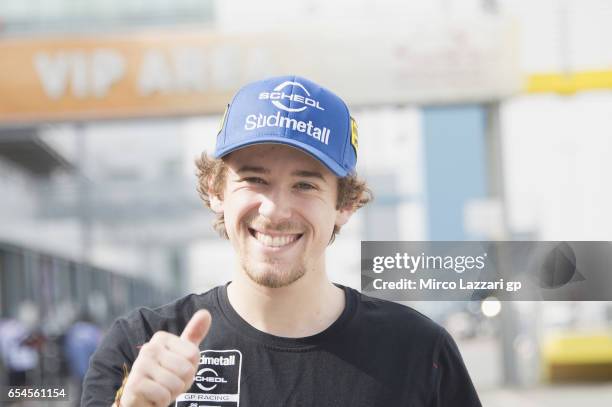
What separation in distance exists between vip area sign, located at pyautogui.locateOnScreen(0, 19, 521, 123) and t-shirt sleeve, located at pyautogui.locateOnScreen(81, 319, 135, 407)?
14.2 ft

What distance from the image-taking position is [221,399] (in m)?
1.50

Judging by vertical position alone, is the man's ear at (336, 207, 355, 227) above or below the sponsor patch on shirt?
above

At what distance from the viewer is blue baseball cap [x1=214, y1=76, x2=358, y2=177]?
1413mm

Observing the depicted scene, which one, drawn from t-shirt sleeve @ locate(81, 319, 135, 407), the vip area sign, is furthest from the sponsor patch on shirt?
the vip area sign

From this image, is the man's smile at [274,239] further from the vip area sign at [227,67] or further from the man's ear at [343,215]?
the vip area sign at [227,67]

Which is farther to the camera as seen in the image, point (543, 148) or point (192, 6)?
point (192, 6)

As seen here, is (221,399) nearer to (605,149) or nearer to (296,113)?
(296,113)

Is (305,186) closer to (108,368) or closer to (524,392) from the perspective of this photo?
(108,368)

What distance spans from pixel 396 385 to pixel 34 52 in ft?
17.7

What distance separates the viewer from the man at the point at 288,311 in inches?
56.1

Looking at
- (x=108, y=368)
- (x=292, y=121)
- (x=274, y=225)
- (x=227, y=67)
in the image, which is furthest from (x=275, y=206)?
(x=227, y=67)

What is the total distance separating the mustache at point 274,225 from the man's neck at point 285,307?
139 millimetres

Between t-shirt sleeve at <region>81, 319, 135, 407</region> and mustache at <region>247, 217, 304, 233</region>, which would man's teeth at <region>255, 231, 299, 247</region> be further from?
t-shirt sleeve at <region>81, 319, 135, 407</region>

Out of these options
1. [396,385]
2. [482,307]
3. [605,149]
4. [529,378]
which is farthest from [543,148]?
[396,385]
